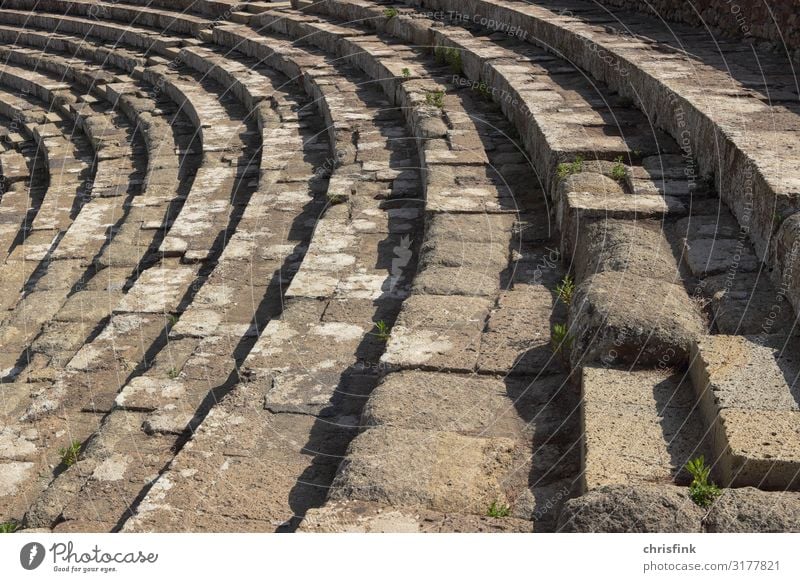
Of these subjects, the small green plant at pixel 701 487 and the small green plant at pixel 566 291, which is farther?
the small green plant at pixel 566 291

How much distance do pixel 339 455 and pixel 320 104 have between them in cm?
792

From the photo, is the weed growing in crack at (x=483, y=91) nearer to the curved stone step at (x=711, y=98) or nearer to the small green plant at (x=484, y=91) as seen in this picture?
the small green plant at (x=484, y=91)

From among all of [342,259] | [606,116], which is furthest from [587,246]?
[606,116]

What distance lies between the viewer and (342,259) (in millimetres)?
7426

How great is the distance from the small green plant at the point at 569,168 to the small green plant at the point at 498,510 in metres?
3.41

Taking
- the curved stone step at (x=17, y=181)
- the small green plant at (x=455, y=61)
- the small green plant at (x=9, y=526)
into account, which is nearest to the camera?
the small green plant at (x=9, y=526)

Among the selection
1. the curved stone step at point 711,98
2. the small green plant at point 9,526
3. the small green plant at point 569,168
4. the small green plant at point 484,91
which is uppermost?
the curved stone step at point 711,98

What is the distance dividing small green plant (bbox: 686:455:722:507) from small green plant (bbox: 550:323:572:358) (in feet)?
4.50

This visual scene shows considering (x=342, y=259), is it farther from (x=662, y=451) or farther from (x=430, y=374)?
(x=662, y=451)

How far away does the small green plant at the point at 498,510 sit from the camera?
3916mm

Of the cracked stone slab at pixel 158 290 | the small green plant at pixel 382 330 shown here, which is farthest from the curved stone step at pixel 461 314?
the cracked stone slab at pixel 158 290

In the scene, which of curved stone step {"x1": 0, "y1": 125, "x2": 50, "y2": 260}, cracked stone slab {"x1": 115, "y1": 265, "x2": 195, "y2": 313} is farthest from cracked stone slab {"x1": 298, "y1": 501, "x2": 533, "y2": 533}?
curved stone step {"x1": 0, "y1": 125, "x2": 50, "y2": 260}

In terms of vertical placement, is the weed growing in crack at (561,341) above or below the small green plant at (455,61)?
above

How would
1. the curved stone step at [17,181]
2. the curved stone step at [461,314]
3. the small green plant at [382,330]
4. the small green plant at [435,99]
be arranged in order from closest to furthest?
the curved stone step at [461,314] < the small green plant at [382,330] < the small green plant at [435,99] < the curved stone step at [17,181]
